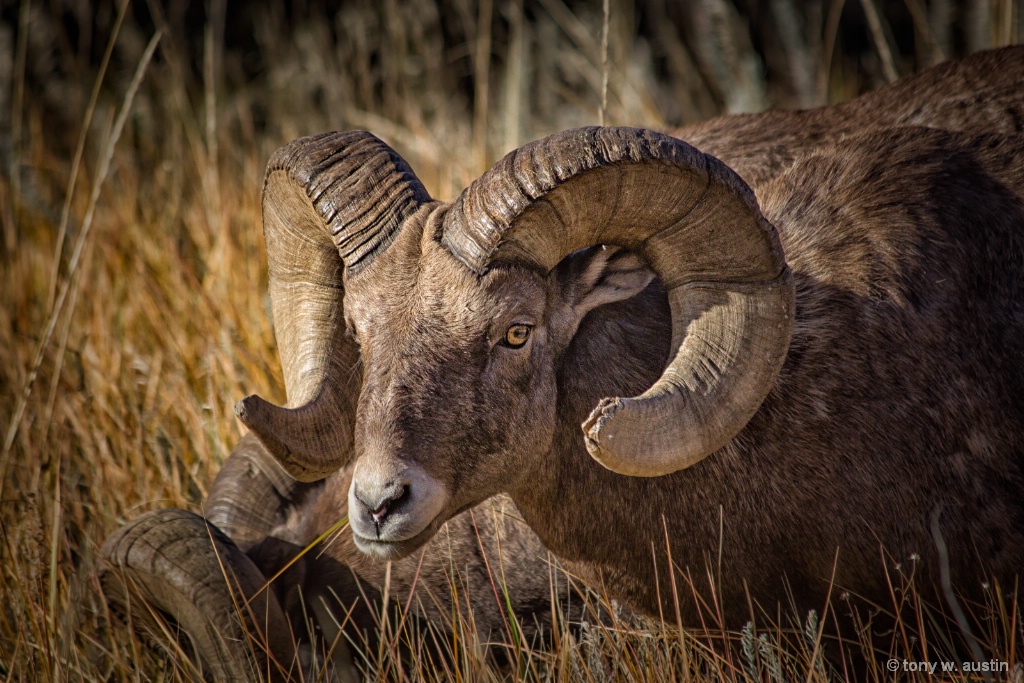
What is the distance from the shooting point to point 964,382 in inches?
154

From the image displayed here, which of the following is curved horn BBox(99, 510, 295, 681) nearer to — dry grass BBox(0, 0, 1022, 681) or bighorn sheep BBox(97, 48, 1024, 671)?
bighorn sheep BBox(97, 48, 1024, 671)

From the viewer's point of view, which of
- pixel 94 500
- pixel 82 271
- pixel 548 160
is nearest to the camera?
pixel 548 160

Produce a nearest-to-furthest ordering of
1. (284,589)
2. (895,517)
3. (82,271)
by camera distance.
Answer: (895,517), (284,589), (82,271)

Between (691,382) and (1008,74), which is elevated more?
(1008,74)

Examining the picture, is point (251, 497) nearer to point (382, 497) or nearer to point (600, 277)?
point (382, 497)

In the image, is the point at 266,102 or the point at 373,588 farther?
the point at 266,102

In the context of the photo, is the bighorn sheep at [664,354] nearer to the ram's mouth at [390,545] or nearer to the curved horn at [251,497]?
the ram's mouth at [390,545]

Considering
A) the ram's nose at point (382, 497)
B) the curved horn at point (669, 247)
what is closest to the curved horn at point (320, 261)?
the curved horn at point (669, 247)

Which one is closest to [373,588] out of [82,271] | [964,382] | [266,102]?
[964,382]

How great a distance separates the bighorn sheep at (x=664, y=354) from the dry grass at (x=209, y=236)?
0.33 meters

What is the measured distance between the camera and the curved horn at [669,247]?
132 inches

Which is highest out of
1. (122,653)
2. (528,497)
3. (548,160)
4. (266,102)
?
(266,102)

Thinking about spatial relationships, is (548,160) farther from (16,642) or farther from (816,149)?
(16,642)

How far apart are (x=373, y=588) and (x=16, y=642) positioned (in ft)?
4.76
